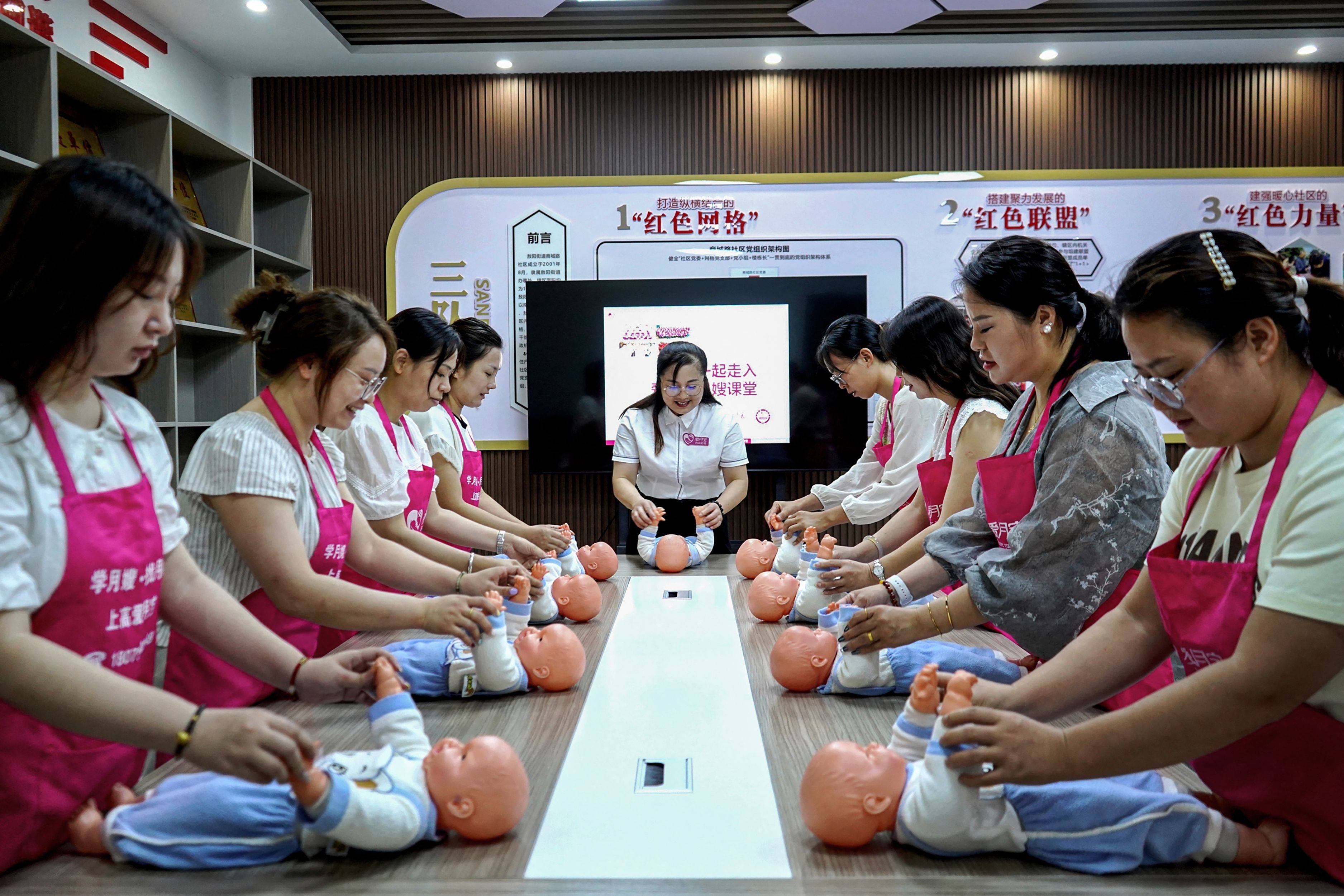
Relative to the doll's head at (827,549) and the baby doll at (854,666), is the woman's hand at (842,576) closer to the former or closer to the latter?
the doll's head at (827,549)

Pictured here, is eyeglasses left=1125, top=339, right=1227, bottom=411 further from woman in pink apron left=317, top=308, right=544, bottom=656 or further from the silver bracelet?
woman in pink apron left=317, top=308, right=544, bottom=656

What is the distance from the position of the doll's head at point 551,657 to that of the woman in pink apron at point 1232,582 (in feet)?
2.60

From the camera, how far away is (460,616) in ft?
5.58

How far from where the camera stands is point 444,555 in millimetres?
2771

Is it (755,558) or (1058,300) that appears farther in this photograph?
(755,558)

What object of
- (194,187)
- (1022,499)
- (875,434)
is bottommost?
(1022,499)

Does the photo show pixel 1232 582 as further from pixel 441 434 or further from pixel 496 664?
pixel 441 434

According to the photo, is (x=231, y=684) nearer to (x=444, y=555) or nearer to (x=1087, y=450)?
(x=444, y=555)

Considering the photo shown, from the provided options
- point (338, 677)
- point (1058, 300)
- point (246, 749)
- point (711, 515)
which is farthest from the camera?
point (711, 515)

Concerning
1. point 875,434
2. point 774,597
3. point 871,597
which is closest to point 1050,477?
point 871,597

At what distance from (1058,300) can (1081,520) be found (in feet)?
1.59

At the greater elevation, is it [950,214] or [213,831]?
[950,214]

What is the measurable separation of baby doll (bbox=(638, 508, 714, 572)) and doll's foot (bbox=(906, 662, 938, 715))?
207cm

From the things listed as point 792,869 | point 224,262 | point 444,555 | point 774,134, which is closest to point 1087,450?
point 792,869
